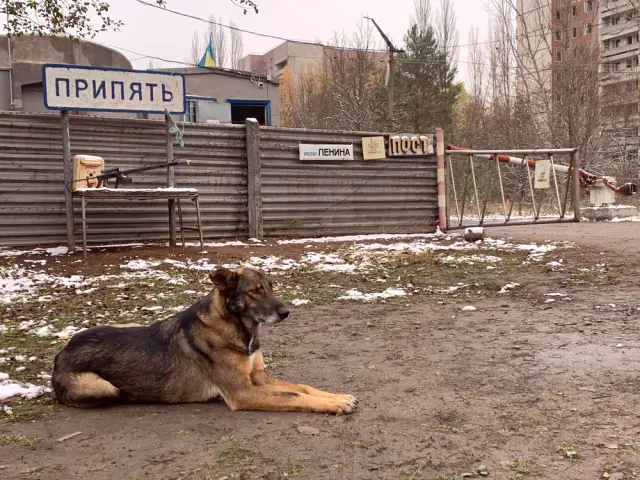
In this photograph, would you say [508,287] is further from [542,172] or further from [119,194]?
[542,172]

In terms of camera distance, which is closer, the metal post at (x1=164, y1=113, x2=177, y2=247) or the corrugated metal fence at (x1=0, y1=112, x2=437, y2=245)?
the corrugated metal fence at (x1=0, y1=112, x2=437, y2=245)

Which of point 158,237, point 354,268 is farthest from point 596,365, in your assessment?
point 158,237

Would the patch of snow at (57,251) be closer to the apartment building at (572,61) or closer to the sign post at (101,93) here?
the sign post at (101,93)

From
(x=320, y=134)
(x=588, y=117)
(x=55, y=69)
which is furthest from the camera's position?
(x=588, y=117)

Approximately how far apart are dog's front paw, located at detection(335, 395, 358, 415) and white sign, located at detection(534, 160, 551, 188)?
38.5 feet

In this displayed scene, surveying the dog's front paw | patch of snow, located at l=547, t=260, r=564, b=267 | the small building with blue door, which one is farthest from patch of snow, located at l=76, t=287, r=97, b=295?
the small building with blue door

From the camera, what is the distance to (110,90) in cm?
941

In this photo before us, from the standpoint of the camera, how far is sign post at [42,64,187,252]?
9.01 metres

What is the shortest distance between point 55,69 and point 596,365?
886 centimetres

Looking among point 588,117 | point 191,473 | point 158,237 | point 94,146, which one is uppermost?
point 588,117

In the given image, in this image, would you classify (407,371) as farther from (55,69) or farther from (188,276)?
(55,69)

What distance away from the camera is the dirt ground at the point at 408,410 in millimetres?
2432

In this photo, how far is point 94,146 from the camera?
9.98 metres

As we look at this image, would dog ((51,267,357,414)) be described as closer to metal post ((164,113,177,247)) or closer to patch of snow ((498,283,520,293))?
patch of snow ((498,283,520,293))
